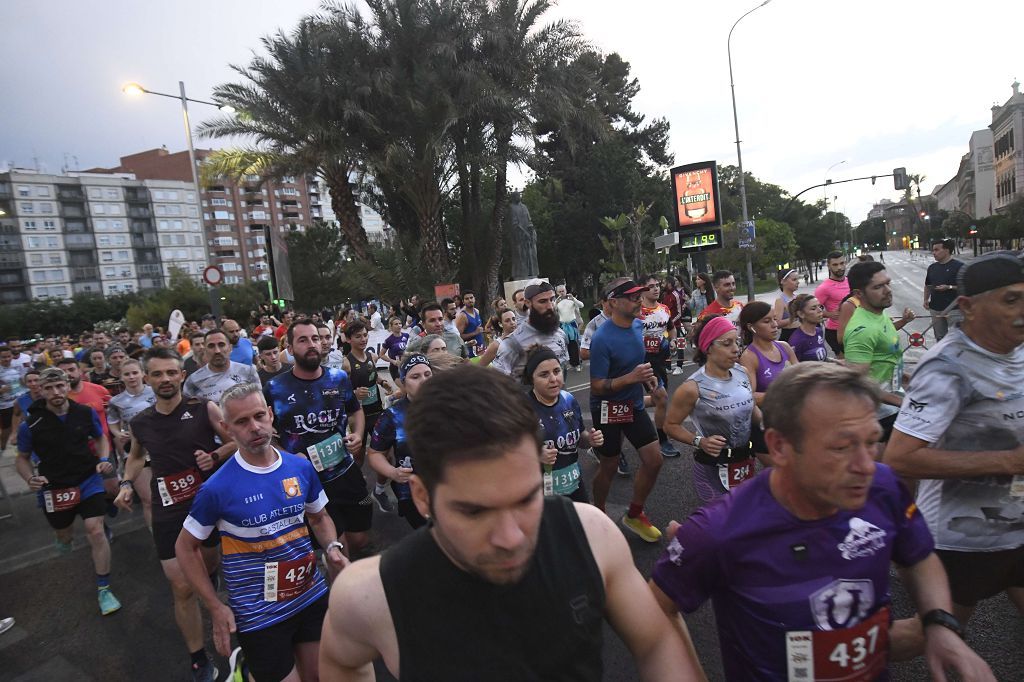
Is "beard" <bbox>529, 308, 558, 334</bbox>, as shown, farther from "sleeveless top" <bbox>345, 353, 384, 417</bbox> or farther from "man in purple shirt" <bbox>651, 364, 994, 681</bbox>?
"man in purple shirt" <bbox>651, 364, 994, 681</bbox>

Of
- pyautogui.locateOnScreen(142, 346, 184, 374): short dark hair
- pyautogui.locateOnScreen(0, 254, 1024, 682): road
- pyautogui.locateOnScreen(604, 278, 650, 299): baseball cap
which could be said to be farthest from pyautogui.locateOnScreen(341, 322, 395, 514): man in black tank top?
pyautogui.locateOnScreen(604, 278, 650, 299): baseball cap

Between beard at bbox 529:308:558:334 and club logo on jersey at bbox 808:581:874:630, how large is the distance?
398 centimetres

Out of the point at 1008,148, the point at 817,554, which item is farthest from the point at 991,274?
the point at 1008,148

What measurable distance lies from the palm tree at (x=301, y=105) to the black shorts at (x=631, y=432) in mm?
16276

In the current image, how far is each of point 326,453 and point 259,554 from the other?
1.55 meters

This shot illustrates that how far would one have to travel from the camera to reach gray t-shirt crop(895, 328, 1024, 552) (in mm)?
2289

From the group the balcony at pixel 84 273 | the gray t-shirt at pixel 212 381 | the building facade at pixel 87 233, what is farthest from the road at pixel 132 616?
the balcony at pixel 84 273

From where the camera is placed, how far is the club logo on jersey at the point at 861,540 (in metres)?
1.69

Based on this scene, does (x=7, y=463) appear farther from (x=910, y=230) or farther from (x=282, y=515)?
(x=910, y=230)

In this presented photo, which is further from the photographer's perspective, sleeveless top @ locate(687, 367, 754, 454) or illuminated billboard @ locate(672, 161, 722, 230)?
illuminated billboard @ locate(672, 161, 722, 230)

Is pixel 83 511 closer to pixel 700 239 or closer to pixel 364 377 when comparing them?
pixel 364 377

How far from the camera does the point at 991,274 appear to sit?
2271 millimetres

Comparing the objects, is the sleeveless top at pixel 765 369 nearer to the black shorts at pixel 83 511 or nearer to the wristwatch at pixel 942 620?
the wristwatch at pixel 942 620

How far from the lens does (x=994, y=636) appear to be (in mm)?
3225
